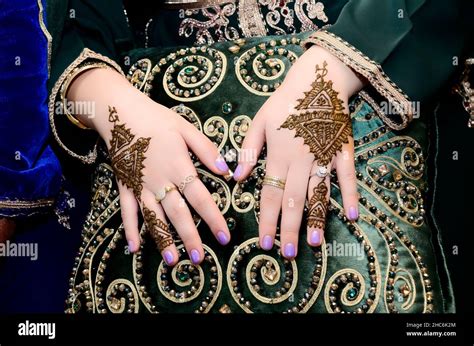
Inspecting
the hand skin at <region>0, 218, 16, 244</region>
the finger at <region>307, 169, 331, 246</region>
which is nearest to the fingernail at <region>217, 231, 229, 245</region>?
the finger at <region>307, 169, 331, 246</region>

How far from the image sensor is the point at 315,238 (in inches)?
30.1

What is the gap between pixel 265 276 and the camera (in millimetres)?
778

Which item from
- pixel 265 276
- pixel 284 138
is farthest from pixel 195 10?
pixel 265 276

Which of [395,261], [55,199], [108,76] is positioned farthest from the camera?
[55,199]

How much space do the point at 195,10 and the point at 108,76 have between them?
0.19 meters

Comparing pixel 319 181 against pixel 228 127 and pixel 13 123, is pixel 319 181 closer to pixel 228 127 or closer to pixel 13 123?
pixel 228 127

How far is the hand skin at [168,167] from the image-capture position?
2.61 ft

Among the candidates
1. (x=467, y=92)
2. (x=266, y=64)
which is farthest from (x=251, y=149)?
(x=467, y=92)

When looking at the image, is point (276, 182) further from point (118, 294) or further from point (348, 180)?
point (118, 294)

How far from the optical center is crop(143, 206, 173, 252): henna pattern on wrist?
2.64 ft

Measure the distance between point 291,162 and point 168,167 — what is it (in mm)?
160

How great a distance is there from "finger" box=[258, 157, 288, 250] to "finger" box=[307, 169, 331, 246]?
0.12ft

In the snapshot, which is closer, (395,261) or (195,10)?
(395,261)

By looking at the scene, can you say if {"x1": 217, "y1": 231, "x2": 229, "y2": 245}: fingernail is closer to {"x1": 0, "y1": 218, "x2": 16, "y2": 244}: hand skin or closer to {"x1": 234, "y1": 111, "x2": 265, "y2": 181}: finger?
{"x1": 234, "y1": 111, "x2": 265, "y2": 181}: finger
